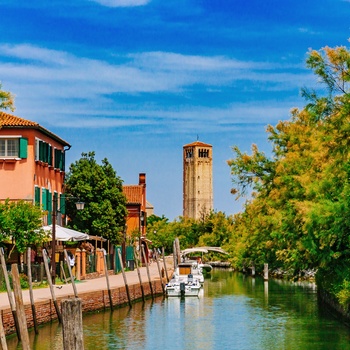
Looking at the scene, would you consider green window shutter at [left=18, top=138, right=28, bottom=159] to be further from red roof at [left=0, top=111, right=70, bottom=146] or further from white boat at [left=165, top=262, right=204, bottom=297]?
white boat at [left=165, top=262, right=204, bottom=297]

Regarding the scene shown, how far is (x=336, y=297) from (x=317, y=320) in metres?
1.27

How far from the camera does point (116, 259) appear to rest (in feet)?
214

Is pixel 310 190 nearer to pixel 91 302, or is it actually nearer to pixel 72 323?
pixel 91 302

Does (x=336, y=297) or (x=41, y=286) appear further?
(x=41, y=286)

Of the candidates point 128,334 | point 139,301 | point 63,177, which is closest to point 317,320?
point 128,334

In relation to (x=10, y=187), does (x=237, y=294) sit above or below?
below

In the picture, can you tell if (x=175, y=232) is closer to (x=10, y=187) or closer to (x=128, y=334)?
(x=10, y=187)

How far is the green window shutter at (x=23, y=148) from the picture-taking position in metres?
52.1

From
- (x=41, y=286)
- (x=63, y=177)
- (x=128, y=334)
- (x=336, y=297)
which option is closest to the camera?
(x=128, y=334)

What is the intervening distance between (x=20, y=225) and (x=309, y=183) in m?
13.9

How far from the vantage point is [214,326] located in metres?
36.2

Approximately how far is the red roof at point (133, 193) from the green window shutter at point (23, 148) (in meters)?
40.2

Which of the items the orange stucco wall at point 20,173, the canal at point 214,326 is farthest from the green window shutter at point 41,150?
the canal at point 214,326

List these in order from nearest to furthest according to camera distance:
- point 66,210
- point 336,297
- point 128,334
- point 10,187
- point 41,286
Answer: point 128,334, point 336,297, point 41,286, point 10,187, point 66,210
